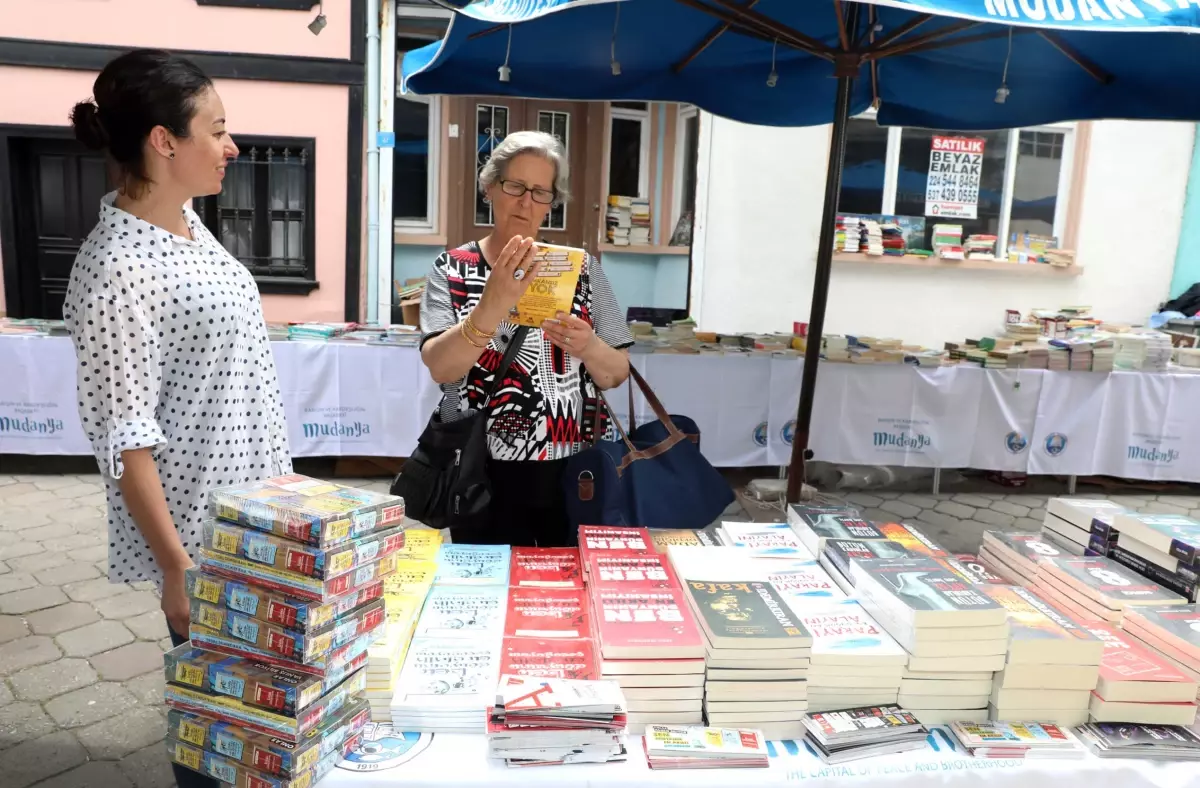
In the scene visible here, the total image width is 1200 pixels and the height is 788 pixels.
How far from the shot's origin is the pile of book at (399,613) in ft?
4.58

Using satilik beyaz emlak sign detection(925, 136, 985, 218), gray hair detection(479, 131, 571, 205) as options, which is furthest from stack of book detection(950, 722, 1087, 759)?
satilik beyaz emlak sign detection(925, 136, 985, 218)

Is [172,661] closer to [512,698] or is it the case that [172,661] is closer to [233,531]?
[233,531]

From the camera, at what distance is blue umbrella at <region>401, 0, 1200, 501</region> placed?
10.1 feet

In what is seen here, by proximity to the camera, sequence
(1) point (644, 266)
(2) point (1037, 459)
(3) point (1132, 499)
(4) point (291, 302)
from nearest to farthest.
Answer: (2) point (1037, 459) → (3) point (1132, 499) → (4) point (291, 302) → (1) point (644, 266)

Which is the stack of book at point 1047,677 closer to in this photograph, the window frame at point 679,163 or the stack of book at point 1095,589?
the stack of book at point 1095,589

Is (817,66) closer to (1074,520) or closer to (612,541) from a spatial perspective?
(1074,520)

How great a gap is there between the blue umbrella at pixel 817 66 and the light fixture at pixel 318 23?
3913 mm

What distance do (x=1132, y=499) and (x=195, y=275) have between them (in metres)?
6.25

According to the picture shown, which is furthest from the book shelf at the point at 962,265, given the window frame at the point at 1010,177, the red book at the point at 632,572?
the red book at the point at 632,572

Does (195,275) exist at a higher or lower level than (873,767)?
higher

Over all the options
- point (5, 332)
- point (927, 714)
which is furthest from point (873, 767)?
point (5, 332)

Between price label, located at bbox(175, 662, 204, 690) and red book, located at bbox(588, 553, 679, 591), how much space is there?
73cm

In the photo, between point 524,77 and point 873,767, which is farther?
point 524,77

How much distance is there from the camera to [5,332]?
500 centimetres
